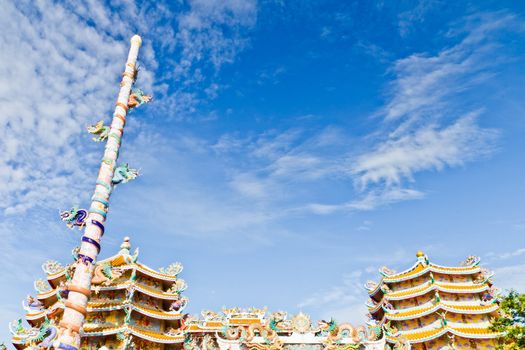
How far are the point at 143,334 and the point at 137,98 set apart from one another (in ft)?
43.3

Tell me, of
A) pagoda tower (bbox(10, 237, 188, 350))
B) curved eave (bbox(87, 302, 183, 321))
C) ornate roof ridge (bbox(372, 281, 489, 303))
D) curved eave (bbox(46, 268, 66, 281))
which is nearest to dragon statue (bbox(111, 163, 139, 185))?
pagoda tower (bbox(10, 237, 188, 350))

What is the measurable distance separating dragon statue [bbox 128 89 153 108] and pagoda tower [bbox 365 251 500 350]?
796 inches

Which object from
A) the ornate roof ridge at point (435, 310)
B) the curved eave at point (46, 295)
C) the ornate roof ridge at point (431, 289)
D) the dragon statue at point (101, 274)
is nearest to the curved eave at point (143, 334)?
the curved eave at point (46, 295)

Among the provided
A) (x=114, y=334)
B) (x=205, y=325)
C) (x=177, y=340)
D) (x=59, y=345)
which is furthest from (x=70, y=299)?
(x=205, y=325)

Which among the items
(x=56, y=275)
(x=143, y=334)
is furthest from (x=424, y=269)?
(x=56, y=275)

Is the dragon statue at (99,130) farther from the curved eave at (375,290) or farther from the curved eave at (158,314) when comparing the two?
the curved eave at (375,290)

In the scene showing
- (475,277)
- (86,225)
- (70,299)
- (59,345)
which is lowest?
(59,345)

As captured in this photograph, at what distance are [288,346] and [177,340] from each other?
894 cm

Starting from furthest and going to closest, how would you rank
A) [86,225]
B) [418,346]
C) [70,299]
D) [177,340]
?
[418,346] < [177,340] < [86,225] < [70,299]

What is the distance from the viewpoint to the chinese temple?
1616cm

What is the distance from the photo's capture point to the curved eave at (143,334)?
20002 millimetres

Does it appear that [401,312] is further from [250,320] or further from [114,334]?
[114,334]

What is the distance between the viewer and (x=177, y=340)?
22.2 metres

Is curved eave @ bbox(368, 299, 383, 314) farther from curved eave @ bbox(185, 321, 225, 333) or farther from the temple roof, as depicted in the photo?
curved eave @ bbox(185, 321, 225, 333)
